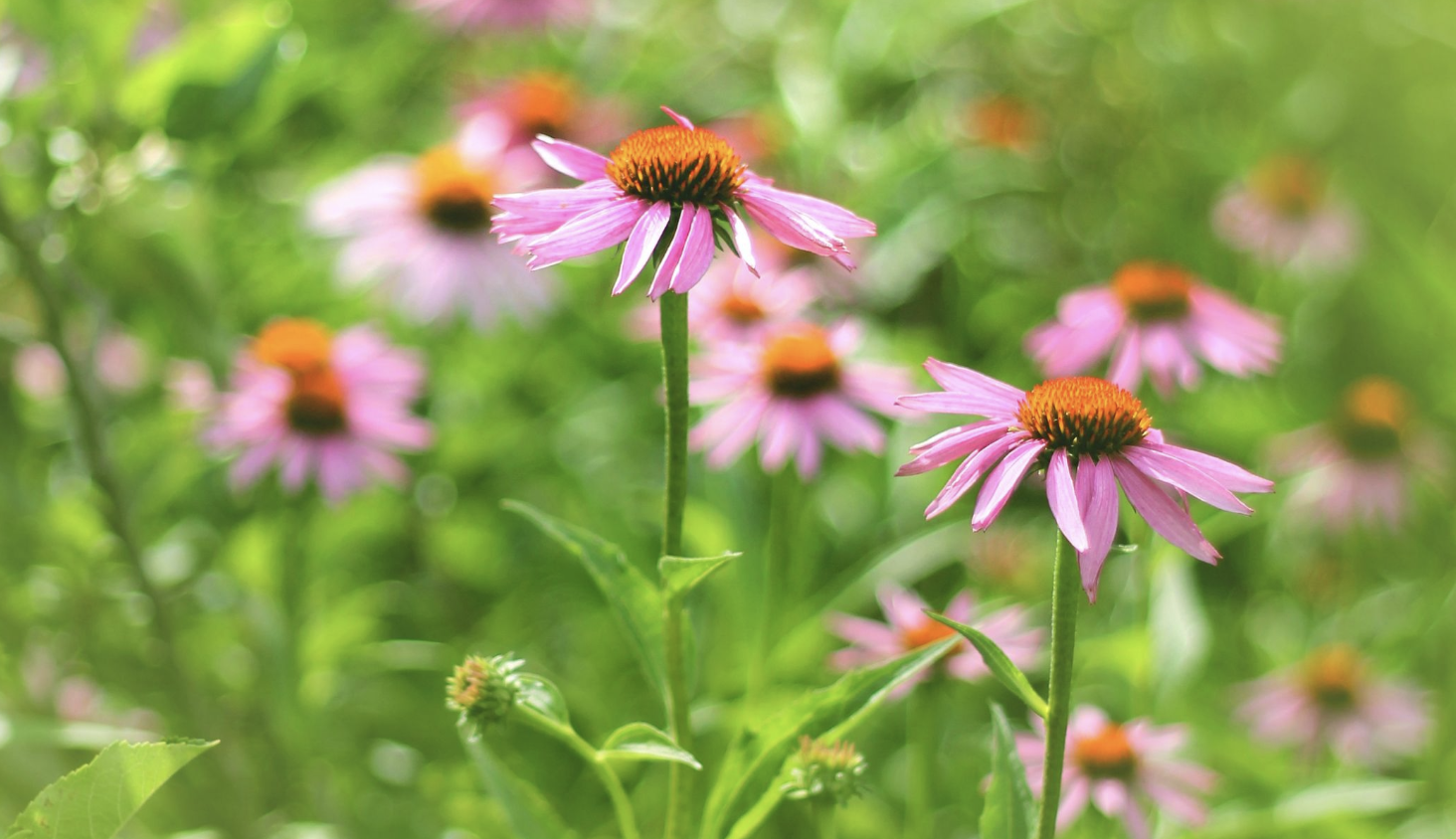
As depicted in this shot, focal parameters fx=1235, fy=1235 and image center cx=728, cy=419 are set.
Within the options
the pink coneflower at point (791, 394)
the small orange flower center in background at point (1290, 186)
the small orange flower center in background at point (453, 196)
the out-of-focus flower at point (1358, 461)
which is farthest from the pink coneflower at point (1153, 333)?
the small orange flower center in background at point (1290, 186)

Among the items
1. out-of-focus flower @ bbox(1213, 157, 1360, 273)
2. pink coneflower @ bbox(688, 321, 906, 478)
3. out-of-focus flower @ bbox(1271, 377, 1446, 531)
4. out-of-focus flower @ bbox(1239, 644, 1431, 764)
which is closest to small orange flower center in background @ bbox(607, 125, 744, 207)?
pink coneflower @ bbox(688, 321, 906, 478)

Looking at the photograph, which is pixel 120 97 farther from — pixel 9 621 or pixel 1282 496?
pixel 1282 496

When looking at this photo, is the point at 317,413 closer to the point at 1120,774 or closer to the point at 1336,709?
the point at 1120,774

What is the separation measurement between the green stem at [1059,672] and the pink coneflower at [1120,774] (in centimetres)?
29

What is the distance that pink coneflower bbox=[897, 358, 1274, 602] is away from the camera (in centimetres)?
47

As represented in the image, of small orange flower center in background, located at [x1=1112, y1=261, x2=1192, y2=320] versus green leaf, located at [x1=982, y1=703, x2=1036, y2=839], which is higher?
small orange flower center in background, located at [x1=1112, y1=261, x2=1192, y2=320]

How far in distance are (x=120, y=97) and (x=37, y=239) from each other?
0.11m

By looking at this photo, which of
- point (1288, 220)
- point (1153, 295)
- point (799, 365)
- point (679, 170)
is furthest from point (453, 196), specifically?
point (1288, 220)

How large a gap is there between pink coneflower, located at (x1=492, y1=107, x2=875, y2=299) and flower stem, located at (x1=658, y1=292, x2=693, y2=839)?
18mm

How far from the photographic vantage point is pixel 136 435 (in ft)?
3.64

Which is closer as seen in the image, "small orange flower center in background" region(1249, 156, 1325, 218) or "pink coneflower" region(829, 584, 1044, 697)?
"pink coneflower" region(829, 584, 1044, 697)

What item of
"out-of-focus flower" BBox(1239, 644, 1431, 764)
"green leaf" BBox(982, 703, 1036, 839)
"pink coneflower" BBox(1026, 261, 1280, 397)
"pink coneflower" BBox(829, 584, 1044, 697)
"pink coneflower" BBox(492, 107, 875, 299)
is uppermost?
"pink coneflower" BBox(492, 107, 875, 299)

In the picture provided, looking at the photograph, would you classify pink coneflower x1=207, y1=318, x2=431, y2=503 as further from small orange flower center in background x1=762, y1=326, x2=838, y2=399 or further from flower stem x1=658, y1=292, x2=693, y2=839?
flower stem x1=658, y1=292, x2=693, y2=839

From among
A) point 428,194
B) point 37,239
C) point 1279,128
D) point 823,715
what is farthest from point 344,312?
point 1279,128
